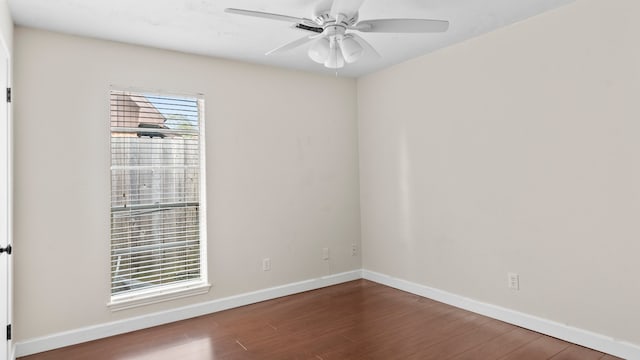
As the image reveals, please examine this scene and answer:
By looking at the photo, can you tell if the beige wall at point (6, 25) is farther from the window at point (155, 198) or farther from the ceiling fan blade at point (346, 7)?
the ceiling fan blade at point (346, 7)

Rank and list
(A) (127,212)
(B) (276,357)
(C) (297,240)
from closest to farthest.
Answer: (B) (276,357), (A) (127,212), (C) (297,240)

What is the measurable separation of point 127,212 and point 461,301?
318 cm

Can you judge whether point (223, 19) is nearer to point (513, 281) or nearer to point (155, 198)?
point (155, 198)

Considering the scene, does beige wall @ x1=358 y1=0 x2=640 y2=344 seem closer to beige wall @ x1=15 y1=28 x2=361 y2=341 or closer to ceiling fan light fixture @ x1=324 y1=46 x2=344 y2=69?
beige wall @ x1=15 y1=28 x2=361 y2=341

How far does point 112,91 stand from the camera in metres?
3.24

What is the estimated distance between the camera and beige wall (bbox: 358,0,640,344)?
101 inches

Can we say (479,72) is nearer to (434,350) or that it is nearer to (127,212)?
(434,350)

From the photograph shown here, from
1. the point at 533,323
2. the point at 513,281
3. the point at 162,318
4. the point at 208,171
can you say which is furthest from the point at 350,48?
the point at 162,318

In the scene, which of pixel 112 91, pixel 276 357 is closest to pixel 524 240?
pixel 276 357

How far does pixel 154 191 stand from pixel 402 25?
2565 millimetres

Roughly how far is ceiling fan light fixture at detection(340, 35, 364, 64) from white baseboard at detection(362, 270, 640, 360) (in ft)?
8.10

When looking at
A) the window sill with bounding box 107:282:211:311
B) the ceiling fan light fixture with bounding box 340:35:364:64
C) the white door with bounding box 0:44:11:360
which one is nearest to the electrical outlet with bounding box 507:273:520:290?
the ceiling fan light fixture with bounding box 340:35:364:64

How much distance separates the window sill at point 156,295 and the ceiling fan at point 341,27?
7.85 feet

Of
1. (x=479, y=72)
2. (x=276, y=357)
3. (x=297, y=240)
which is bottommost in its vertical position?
(x=276, y=357)
